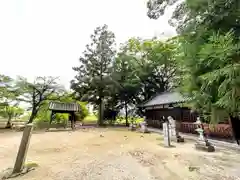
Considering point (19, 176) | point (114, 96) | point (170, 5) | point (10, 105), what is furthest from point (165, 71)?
point (19, 176)

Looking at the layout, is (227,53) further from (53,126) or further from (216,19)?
(53,126)

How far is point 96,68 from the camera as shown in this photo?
73.7 ft

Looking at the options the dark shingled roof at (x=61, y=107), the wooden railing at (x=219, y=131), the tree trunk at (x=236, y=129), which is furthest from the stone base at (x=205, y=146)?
the dark shingled roof at (x=61, y=107)

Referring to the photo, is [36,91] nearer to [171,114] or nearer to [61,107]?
[61,107]

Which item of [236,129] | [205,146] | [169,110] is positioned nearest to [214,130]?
[236,129]

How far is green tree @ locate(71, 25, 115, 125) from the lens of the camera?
2148cm

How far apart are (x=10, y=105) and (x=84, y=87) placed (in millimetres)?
8536

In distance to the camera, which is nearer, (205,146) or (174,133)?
(205,146)

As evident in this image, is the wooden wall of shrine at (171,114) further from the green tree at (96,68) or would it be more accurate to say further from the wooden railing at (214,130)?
the green tree at (96,68)

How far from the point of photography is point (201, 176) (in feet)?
12.8

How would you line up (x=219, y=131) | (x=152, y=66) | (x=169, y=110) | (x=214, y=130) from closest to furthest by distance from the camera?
(x=219, y=131)
(x=214, y=130)
(x=169, y=110)
(x=152, y=66)

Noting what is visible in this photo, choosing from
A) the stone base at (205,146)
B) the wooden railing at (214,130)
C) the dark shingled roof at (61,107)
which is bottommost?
the stone base at (205,146)

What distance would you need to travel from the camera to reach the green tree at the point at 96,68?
21.5 metres

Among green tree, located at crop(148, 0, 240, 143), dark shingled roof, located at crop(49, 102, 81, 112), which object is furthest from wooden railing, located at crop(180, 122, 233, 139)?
dark shingled roof, located at crop(49, 102, 81, 112)
